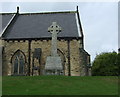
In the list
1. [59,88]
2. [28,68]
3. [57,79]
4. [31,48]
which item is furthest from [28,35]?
[59,88]

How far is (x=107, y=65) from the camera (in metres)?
49.1

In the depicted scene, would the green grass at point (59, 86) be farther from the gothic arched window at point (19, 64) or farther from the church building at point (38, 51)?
the gothic arched window at point (19, 64)

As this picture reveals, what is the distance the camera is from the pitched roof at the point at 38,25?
3247 centimetres

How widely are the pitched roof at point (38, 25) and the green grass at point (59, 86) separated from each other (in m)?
13.9

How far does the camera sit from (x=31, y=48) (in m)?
31.5

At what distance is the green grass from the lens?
46.3ft

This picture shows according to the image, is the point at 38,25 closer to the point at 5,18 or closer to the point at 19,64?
the point at 5,18

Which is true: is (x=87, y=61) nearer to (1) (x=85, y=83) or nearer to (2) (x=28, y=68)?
(2) (x=28, y=68)

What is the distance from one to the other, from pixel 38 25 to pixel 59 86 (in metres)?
20.6

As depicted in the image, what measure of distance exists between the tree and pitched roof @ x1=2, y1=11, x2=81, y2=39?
51.4 ft

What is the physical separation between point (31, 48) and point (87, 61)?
753cm

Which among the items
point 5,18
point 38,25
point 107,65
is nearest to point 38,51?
point 38,25

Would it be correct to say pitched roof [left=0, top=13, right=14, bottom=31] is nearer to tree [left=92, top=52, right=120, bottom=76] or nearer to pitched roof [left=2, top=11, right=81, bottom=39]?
pitched roof [left=2, top=11, right=81, bottom=39]

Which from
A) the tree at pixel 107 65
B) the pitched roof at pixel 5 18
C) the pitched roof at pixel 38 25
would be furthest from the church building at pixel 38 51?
the tree at pixel 107 65
